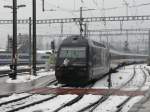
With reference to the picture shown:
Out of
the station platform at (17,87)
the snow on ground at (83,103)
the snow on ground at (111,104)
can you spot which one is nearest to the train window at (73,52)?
the station platform at (17,87)

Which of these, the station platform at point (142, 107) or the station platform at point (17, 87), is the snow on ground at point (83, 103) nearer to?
the station platform at point (142, 107)

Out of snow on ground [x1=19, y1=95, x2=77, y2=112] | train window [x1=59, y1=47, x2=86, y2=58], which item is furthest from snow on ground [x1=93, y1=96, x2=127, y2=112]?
train window [x1=59, y1=47, x2=86, y2=58]

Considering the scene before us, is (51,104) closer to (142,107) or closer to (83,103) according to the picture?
(83,103)

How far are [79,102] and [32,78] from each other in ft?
49.6

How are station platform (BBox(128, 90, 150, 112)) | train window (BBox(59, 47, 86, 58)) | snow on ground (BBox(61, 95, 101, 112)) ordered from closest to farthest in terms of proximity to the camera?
station platform (BBox(128, 90, 150, 112)) → snow on ground (BBox(61, 95, 101, 112)) → train window (BBox(59, 47, 86, 58))

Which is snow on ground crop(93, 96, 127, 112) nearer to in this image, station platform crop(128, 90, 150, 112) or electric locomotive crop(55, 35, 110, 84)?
station platform crop(128, 90, 150, 112)

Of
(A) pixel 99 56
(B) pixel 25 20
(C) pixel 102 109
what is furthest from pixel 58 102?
(B) pixel 25 20

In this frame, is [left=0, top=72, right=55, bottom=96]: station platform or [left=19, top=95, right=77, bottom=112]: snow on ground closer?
[left=19, top=95, right=77, bottom=112]: snow on ground

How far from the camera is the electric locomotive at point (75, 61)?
25922 millimetres

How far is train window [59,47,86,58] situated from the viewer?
26516 mm

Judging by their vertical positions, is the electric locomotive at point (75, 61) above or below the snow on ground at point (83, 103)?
above

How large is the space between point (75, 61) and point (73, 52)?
0.68 m

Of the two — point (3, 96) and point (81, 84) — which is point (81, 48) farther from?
point (3, 96)

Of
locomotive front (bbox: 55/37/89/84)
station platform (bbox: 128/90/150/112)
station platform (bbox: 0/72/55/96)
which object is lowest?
station platform (bbox: 0/72/55/96)
